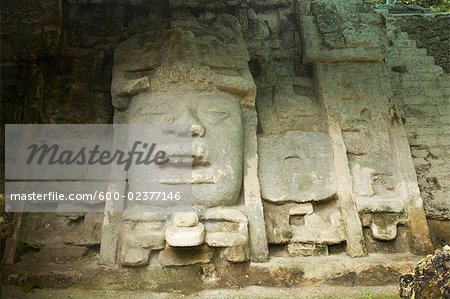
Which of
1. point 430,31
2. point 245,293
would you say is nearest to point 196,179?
point 245,293

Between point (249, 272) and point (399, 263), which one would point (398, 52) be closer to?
point (399, 263)

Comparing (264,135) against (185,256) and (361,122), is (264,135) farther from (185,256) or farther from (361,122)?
(185,256)

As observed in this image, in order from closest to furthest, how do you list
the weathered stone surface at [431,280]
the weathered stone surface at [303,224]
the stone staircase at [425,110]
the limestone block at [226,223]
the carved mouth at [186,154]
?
the weathered stone surface at [431,280]
the limestone block at [226,223]
the carved mouth at [186,154]
the weathered stone surface at [303,224]
the stone staircase at [425,110]

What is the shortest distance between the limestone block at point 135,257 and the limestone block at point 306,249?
113 centimetres

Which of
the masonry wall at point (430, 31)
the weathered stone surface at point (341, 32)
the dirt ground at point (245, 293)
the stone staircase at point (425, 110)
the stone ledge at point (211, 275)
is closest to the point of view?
the dirt ground at point (245, 293)

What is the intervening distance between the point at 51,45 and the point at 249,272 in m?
2.82

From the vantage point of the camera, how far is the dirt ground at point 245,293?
9.73 ft

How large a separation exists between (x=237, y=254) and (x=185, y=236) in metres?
0.41

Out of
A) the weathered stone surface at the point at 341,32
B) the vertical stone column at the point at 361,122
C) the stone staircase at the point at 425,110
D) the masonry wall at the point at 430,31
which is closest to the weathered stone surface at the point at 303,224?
the vertical stone column at the point at 361,122

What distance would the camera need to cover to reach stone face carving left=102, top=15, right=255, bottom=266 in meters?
3.14

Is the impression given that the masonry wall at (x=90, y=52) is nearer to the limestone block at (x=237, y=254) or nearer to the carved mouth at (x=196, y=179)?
the carved mouth at (x=196, y=179)

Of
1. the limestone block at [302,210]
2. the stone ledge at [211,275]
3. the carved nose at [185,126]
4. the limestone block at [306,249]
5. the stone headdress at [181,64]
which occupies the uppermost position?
the stone headdress at [181,64]

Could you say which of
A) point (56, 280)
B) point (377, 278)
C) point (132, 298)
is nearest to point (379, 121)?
point (377, 278)

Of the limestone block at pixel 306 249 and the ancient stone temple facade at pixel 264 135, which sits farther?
the limestone block at pixel 306 249
